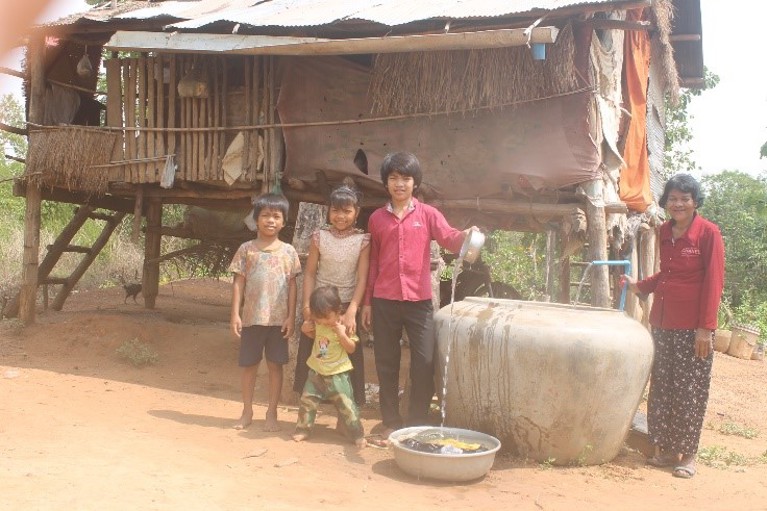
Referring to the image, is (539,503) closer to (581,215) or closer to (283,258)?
(283,258)

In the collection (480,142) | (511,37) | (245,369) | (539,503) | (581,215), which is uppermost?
(511,37)

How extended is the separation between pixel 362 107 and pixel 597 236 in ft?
7.84

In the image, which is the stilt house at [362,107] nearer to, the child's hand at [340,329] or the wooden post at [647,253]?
the wooden post at [647,253]

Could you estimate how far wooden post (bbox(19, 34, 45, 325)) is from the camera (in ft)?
25.4

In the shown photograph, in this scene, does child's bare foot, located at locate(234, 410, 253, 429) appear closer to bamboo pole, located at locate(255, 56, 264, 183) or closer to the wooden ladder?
bamboo pole, located at locate(255, 56, 264, 183)

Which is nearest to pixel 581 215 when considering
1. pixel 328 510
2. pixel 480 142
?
pixel 480 142

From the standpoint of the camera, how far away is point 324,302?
4191 mm

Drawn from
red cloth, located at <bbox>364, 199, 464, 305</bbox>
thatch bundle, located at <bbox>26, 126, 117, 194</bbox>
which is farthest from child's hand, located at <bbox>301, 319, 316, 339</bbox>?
thatch bundle, located at <bbox>26, 126, 117, 194</bbox>

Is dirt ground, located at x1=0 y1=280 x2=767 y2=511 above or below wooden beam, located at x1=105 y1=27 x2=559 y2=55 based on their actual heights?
below

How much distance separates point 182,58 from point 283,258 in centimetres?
357

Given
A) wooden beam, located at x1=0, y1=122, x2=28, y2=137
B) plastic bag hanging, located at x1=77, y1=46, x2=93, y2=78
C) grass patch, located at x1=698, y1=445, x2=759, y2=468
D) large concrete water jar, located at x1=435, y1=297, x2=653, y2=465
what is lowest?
grass patch, located at x1=698, y1=445, x2=759, y2=468

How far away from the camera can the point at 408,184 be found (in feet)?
14.0

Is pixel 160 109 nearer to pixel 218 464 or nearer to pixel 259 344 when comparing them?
pixel 259 344

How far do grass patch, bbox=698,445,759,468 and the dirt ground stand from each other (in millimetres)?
45
